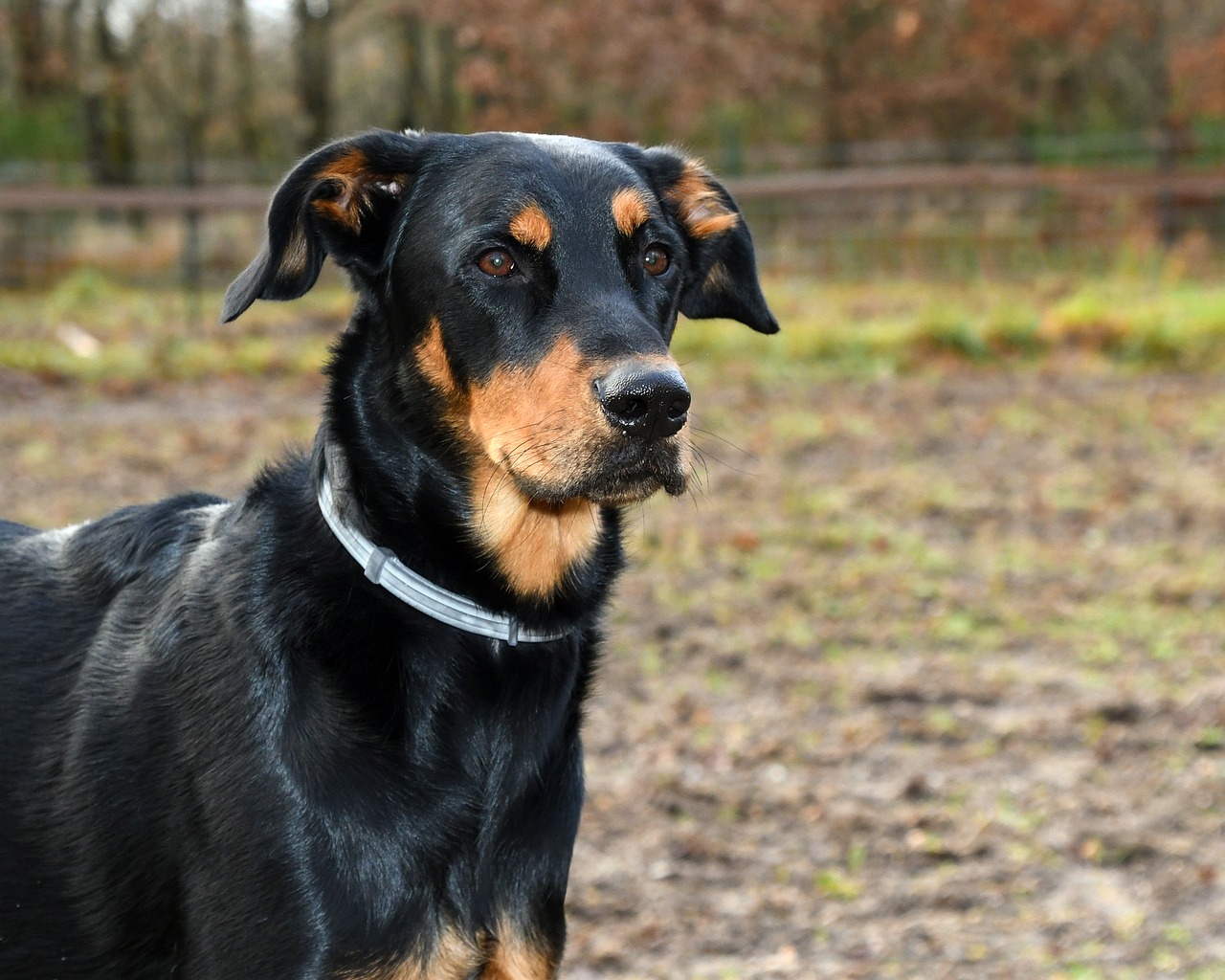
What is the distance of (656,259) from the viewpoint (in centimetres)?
324

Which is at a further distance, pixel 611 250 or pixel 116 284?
pixel 116 284

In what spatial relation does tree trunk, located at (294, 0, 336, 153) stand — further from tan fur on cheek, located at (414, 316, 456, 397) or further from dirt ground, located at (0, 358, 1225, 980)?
tan fur on cheek, located at (414, 316, 456, 397)

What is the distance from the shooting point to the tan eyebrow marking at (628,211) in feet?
10.2

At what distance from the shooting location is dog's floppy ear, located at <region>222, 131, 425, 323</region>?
2.93 metres

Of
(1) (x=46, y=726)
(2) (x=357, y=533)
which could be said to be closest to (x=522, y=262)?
(2) (x=357, y=533)

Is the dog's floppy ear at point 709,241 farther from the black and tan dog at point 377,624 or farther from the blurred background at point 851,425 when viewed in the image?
the blurred background at point 851,425

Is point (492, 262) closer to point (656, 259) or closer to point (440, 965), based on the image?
point (656, 259)

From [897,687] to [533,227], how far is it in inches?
139

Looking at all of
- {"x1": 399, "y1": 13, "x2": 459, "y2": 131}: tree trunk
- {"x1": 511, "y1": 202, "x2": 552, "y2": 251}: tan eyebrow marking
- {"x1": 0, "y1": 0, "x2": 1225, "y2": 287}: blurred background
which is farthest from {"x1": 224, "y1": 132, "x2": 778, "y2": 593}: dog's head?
{"x1": 399, "y1": 13, "x2": 459, "y2": 131}: tree trunk

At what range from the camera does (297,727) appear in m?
2.65

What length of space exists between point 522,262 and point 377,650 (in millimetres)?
844

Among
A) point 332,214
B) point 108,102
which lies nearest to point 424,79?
point 108,102

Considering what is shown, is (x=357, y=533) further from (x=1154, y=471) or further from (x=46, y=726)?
(x=1154, y=471)

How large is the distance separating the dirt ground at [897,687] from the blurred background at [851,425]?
0.07 feet
